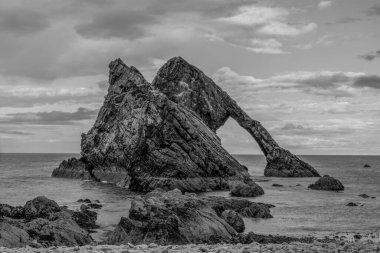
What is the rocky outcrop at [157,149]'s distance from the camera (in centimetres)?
8994

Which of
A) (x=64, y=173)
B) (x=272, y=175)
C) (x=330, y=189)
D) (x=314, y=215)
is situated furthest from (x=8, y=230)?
(x=272, y=175)

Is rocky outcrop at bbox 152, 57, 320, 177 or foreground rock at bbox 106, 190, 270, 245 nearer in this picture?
foreground rock at bbox 106, 190, 270, 245

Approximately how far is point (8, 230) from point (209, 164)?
6290 cm

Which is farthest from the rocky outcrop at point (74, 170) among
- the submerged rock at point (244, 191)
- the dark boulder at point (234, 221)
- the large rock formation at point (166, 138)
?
the dark boulder at point (234, 221)

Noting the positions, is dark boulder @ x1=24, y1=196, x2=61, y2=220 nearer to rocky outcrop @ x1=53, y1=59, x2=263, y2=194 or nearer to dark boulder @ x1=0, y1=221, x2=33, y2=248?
dark boulder @ x1=0, y1=221, x2=33, y2=248

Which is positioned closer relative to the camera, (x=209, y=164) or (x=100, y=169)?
(x=209, y=164)

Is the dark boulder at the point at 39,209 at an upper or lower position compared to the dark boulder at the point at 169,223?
lower

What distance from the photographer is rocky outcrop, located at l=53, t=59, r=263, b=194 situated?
8994cm

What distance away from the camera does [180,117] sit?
96.8 m

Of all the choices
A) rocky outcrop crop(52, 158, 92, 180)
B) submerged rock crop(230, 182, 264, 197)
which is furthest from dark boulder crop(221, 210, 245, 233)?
rocky outcrop crop(52, 158, 92, 180)

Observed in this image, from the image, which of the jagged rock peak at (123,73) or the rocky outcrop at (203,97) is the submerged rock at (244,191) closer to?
the rocky outcrop at (203,97)

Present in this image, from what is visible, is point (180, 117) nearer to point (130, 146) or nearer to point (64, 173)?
point (130, 146)

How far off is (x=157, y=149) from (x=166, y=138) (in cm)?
265

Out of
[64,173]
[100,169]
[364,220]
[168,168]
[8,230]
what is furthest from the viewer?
[64,173]
